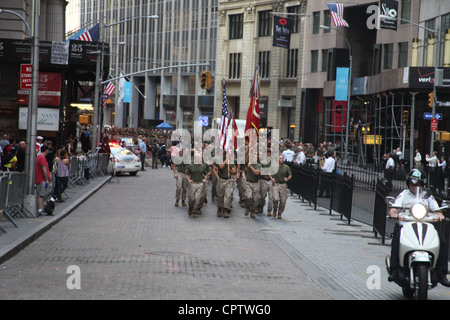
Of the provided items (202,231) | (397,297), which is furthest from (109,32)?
(397,297)

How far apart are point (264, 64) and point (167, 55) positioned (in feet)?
64.9

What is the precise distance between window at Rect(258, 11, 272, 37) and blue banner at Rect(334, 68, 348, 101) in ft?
66.9

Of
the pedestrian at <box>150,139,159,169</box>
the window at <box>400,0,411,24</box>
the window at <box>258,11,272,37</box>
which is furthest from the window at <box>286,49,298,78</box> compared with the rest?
the pedestrian at <box>150,139,159,169</box>

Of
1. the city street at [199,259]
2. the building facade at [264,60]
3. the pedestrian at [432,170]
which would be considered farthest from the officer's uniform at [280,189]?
the building facade at [264,60]

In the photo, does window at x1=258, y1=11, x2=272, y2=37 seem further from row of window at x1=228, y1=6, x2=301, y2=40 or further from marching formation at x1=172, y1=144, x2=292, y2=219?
marching formation at x1=172, y1=144, x2=292, y2=219

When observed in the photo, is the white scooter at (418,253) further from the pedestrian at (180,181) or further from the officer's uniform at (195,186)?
the pedestrian at (180,181)

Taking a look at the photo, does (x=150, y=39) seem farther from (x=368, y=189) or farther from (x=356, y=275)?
(x=356, y=275)

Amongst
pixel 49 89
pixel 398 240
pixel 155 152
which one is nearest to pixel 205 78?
pixel 155 152

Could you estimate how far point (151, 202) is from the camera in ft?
76.5

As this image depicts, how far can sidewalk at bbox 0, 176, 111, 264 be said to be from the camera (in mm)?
12430

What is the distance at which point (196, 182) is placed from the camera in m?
19.5

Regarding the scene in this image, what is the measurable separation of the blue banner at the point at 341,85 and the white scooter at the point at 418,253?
152 ft

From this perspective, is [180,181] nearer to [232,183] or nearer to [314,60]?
[232,183]
